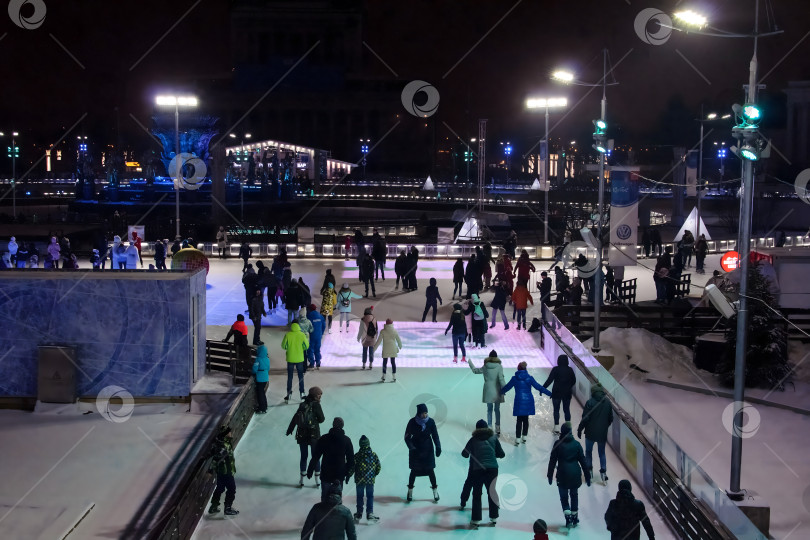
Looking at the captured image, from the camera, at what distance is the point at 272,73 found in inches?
4205

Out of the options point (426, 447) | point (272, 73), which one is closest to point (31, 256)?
point (426, 447)

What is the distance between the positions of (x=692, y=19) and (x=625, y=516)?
6194 millimetres

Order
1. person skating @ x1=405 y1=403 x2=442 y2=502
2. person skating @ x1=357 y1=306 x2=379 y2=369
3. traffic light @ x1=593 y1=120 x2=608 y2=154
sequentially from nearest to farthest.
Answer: person skating @ x1=405 y1=403 x2=442 y2=502
person skating @ x1=357 y1=306 x2=379 y2=369
traffic light @ x1=593 y1=120 x2=608 y2=154

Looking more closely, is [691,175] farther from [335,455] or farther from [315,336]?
[335,455]

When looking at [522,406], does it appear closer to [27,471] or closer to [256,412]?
[256,412]

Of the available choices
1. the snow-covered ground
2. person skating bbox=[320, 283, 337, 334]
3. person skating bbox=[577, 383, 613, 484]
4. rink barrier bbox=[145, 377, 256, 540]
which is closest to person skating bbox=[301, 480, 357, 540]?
rink barrier bbox=[145, 377, 256, 540]

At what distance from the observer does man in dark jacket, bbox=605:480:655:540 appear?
322 inches

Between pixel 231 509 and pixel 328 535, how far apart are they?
2942mm

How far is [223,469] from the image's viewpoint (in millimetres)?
10055

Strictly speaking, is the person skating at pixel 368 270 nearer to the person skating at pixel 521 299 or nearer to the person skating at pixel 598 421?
the person skating at pixel 521 299

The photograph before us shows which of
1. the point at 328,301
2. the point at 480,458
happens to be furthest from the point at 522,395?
the point at 328,301

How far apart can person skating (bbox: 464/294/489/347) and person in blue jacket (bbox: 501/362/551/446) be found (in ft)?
17.2

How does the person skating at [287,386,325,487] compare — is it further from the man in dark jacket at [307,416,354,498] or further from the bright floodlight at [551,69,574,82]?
the bright floodlight at [551,69,574,82]

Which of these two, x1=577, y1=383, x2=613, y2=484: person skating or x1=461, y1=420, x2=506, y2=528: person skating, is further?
x1=577, y1=383, x2=613, y2=484: person skating
